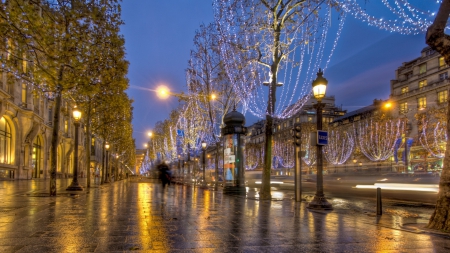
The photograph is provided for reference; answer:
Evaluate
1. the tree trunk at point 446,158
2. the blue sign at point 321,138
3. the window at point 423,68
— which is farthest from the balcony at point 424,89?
the tree trunk at point 446,158

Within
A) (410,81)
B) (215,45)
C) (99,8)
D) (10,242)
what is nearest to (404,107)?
(410,81)

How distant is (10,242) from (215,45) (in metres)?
26.3

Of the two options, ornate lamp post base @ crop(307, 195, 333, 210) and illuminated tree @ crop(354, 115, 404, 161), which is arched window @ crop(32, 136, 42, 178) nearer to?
ornate lamp post base @ crop(307, 195, 333, 210)

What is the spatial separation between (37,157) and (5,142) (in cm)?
1028

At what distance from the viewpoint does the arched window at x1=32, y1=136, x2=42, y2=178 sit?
137 ft

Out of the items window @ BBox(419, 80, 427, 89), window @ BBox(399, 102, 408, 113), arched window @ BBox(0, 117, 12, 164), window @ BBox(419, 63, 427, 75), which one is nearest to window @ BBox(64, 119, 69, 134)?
arched window @ BBox(0, 117, 12, 164)

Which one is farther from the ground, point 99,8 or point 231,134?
point 99,8

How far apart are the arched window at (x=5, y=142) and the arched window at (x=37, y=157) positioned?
656 centimetres

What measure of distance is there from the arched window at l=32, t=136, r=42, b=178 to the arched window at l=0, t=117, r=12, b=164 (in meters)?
6.56

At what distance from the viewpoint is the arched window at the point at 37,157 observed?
137 feet

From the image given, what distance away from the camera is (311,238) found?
6.52 metres

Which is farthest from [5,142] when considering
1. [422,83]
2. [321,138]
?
[422,83]

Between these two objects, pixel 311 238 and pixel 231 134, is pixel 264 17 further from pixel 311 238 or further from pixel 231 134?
pixel 311 238

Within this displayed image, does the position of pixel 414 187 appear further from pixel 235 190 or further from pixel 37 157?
pixel 37 157
